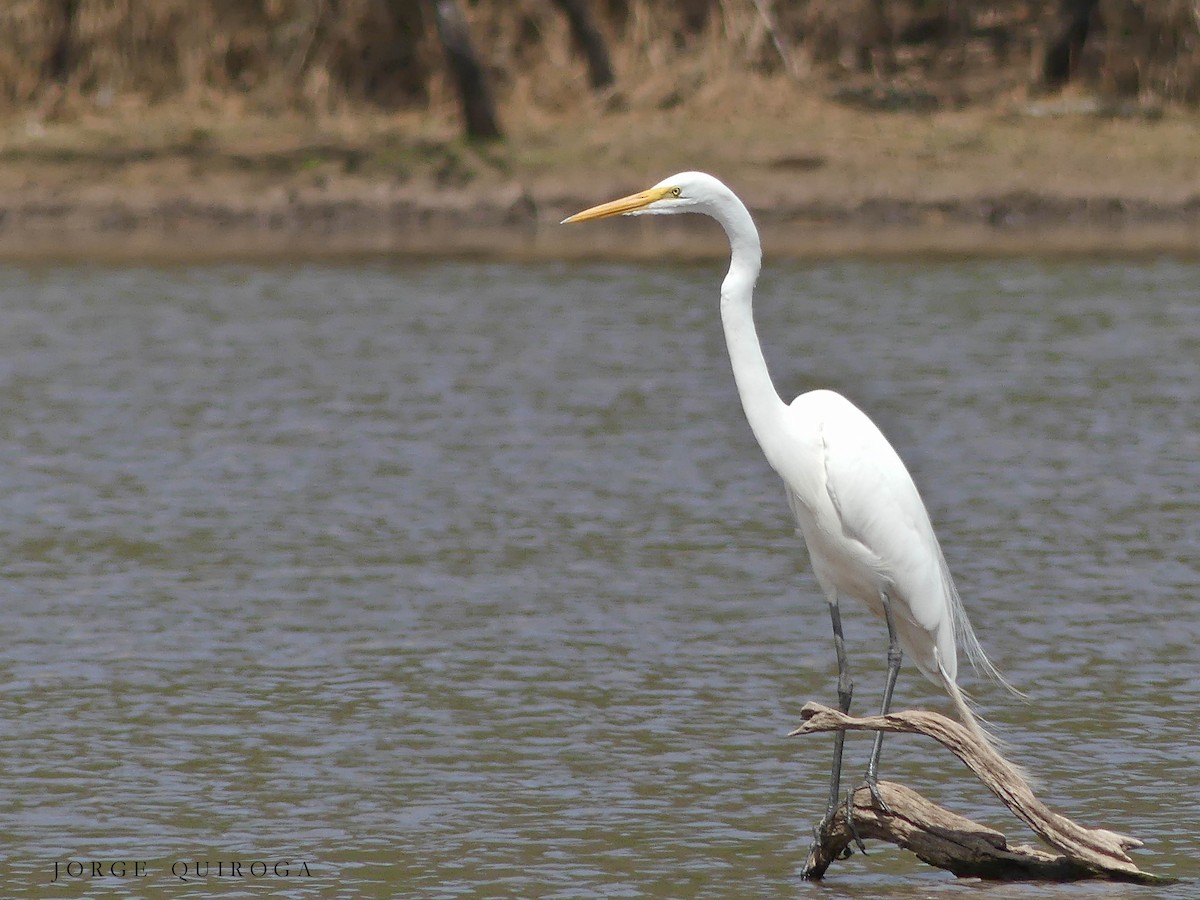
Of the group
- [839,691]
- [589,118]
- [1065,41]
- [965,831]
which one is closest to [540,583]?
[839,691]

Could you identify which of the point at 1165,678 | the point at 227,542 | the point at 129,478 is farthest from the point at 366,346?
the point at 1165,678

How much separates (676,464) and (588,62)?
11.3 meters

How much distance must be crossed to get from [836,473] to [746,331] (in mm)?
464

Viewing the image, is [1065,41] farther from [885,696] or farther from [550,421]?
[885,696]

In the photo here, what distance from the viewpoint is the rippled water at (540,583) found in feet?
21.9

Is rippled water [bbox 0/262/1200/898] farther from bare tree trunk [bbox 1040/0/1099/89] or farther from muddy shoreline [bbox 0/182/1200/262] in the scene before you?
bare tree trunk [bbox 1040/0/1099/89]

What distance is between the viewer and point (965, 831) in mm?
5977

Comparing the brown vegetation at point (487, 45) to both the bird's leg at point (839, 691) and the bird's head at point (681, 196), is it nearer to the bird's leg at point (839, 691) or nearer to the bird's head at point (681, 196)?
the bird's head at point (681, 196)

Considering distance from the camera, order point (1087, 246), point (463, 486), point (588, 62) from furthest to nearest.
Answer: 1. point (588, 62)
2. point (1087, 246)
3. point (463, 486)

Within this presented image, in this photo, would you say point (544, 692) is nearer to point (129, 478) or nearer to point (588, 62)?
point (129, 478)

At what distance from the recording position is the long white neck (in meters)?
6.16

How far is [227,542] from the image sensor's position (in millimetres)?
10633

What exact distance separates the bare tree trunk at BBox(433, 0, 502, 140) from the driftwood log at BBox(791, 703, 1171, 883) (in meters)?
16.0

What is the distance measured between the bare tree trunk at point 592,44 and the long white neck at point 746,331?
54.5 feet
